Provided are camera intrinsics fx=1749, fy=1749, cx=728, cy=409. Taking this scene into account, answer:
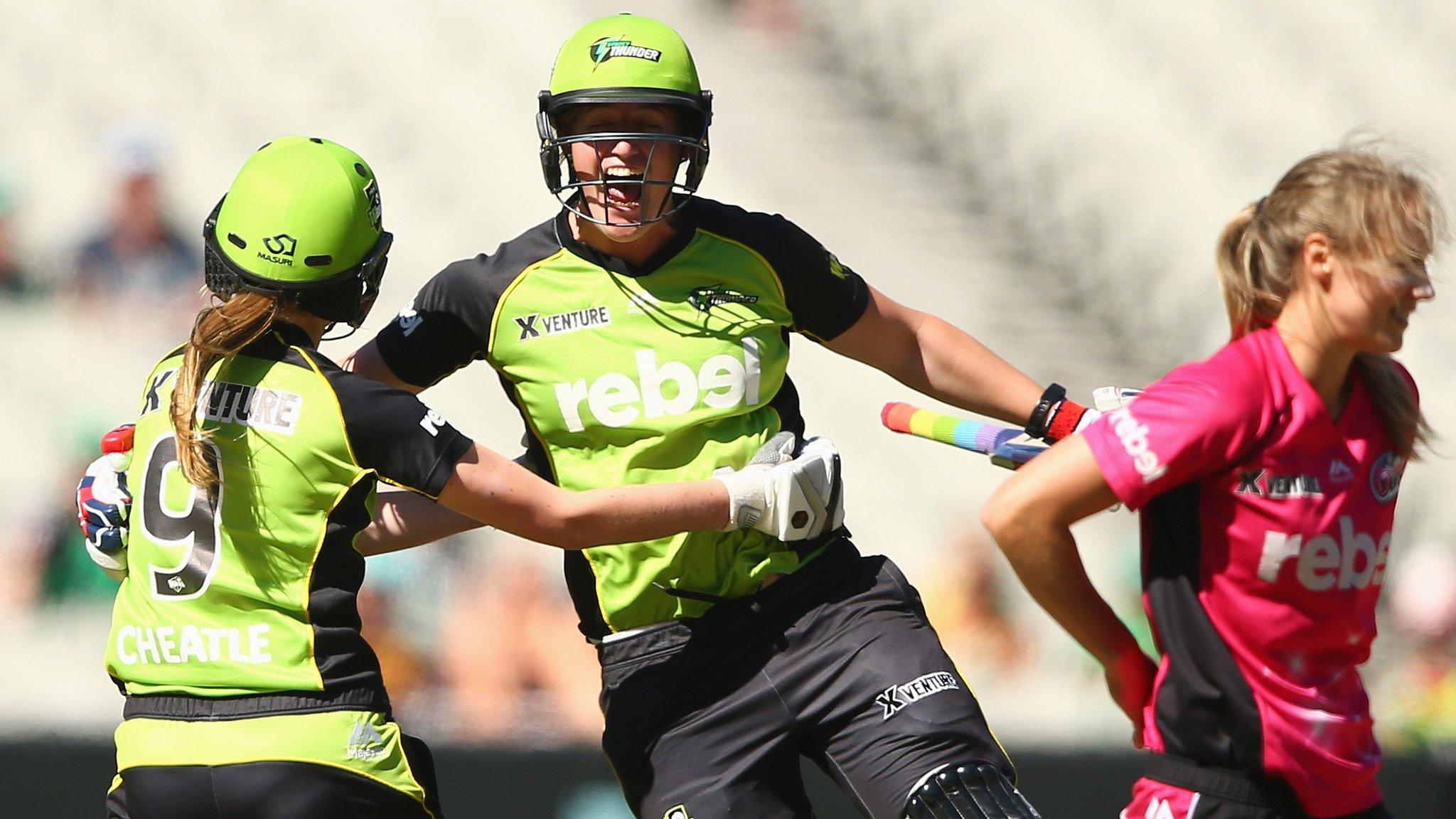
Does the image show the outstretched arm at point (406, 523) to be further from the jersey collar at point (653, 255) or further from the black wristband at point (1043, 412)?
the black wristband at point (1043, 412)

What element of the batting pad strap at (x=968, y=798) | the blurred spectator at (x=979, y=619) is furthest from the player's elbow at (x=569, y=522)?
the blurred spectator at (x=979, y=619)

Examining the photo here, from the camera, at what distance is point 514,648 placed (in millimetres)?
6762

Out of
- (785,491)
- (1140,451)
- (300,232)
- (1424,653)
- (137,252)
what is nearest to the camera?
(1140,451)

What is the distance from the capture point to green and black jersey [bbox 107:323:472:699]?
2.78 m

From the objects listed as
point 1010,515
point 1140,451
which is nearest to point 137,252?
point 1010,515

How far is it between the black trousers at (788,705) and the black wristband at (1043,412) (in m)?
0.42

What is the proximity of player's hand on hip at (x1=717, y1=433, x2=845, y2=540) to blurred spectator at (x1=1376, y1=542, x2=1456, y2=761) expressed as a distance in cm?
421

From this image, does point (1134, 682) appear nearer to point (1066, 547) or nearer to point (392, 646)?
point (1066, 547)

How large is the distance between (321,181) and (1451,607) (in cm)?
598

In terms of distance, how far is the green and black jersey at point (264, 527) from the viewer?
2.78 meters

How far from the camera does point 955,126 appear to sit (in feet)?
33.8

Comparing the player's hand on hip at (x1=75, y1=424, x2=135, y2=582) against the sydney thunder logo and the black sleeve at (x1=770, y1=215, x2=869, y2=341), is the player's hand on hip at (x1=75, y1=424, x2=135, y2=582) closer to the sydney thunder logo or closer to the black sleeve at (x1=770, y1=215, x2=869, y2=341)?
the sydney thunder logo

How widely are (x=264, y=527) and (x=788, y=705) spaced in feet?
3.28

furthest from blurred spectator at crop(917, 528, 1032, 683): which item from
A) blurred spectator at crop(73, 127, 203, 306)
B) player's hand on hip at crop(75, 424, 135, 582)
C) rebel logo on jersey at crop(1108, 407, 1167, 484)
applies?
rebel logo on jersey at crop(1108, 407, 1167, 484)
